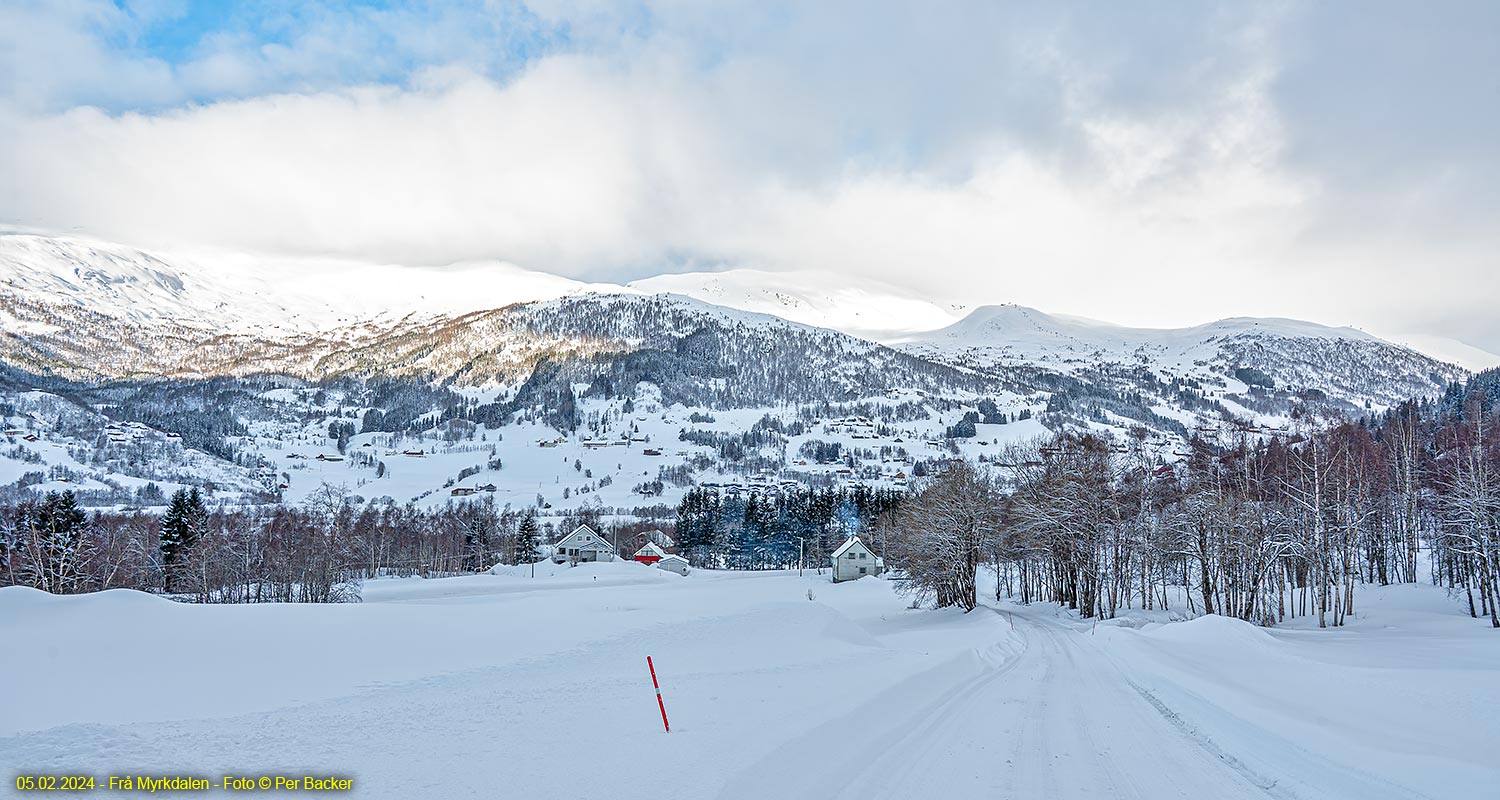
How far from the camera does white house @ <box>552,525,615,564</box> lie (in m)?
105

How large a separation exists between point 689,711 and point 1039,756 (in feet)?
19.6

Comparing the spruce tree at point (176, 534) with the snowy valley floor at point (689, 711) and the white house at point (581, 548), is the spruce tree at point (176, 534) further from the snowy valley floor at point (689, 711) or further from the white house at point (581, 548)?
the white house at point (581, 548)

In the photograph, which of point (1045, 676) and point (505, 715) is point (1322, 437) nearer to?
point (1045, 676)

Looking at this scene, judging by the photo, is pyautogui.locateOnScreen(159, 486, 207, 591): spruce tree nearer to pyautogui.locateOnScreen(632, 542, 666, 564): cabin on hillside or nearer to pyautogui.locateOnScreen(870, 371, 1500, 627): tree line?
pyautogui.locateOnScreen(632, 542, 666, 564): cabin on hillside

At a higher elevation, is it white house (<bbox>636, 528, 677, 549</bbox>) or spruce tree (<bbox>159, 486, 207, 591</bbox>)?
spruce tree (<bbox>159, 486, 207, 591</bbox>)

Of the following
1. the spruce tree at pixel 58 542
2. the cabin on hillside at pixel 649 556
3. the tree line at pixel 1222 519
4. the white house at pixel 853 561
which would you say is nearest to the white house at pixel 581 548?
the cabin on hillside at pixel 649 556

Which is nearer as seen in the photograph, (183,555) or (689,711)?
(689,711)

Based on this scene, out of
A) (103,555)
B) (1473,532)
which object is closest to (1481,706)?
(1473,532)

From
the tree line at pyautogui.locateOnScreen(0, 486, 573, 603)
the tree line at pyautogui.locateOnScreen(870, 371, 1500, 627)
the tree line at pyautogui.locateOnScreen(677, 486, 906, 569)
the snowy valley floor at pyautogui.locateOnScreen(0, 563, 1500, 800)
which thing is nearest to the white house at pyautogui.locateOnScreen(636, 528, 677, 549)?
the tree line at pyautogui.locateOnScreen(677, 486, 906, 569)

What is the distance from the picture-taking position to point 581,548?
344 ft

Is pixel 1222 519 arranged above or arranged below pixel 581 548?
above

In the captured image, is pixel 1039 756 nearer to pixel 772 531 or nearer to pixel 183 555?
pixel 183 555

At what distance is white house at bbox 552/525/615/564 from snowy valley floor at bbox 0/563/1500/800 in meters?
82.9

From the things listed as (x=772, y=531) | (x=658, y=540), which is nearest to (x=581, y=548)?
(x=658, y=540)
